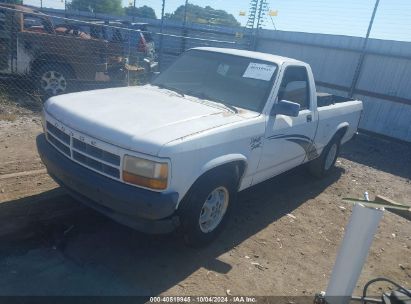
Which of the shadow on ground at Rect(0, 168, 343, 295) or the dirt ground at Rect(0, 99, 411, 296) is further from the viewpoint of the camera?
the dirt ground at Rect(0, 99, 411, 296)

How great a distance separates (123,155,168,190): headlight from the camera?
3057 mm

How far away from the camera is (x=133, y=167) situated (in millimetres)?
3111

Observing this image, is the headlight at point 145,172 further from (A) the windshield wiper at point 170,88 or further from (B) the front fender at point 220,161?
(A) the windshield wiper at point 170,88

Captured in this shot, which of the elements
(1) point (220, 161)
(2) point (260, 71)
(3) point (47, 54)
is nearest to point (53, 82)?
(3) point (47, 54)

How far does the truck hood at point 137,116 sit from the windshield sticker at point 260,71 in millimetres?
719

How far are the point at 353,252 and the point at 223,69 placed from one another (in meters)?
2.80

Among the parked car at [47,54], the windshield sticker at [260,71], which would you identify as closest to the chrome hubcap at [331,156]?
the windshield sticker at [260,71]

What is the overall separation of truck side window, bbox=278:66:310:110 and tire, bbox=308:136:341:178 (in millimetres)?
1343

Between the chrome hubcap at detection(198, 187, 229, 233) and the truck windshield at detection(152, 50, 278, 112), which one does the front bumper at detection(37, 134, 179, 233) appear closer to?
the chrome hubcap at detection(198, 187, 229, 233)

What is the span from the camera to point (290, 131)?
4.68m

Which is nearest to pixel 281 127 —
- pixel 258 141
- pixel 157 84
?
pixel 258 141

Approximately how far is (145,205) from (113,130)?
708mm

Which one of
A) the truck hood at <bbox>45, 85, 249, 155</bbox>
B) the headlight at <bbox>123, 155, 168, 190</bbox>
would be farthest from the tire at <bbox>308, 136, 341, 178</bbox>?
the headlight at <bbox>123, 155, 168, 190</bbox>

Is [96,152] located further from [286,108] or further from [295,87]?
[295,87]
